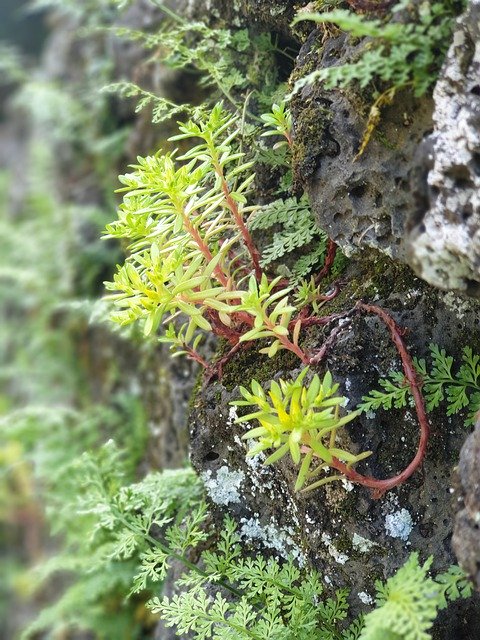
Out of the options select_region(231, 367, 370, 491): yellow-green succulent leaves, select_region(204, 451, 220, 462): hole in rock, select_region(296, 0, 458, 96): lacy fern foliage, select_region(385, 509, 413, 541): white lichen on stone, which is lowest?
select_region(385, 509, 413, 541): white lichen on stone

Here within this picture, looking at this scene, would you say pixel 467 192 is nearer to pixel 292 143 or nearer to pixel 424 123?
pixel 424 123

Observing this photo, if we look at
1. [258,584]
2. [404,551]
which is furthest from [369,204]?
[258,584]

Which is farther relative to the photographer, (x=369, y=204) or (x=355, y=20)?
(x=369, y=204)

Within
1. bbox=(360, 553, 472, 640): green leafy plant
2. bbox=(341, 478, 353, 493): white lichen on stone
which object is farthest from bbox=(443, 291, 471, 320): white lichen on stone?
bbox=(360, 553, 472, 640): green leafy plant

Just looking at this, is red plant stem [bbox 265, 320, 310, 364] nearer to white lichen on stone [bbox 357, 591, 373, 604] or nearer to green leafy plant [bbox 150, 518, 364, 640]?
green leafy plant [bbox 150, 518, 364, 640]

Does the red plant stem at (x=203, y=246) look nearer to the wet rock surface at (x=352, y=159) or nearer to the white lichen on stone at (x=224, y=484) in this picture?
the wet rock surface at (x=352, y=159)
